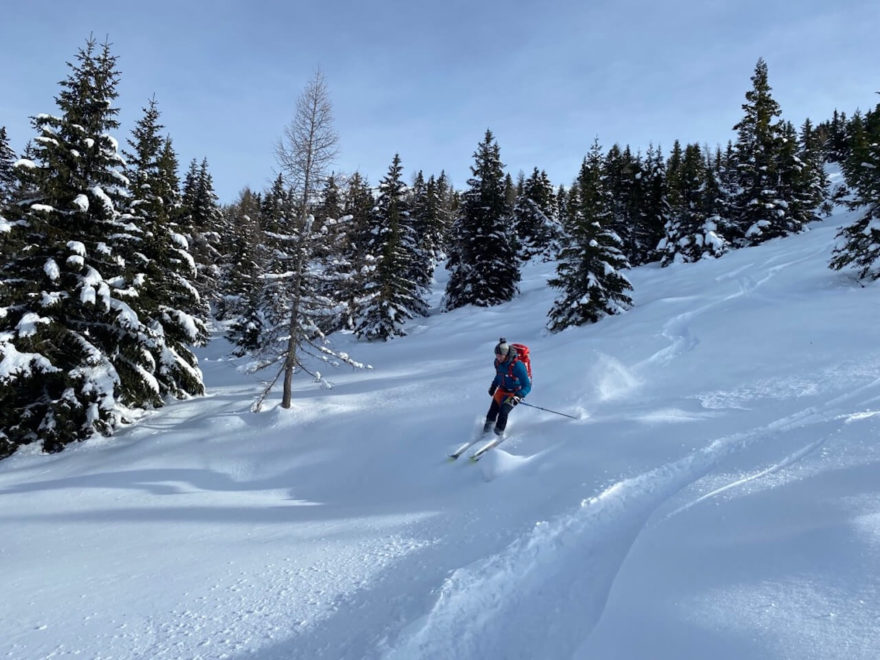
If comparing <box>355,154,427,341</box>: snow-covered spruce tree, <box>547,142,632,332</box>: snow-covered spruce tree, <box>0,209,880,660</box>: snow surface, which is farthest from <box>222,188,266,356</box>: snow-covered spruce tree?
<box>0,209,880,660</box>: snow surface

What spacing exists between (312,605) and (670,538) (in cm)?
365

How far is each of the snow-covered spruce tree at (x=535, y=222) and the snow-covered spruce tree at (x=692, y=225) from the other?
14.1 m

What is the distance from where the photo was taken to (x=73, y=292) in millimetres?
13844

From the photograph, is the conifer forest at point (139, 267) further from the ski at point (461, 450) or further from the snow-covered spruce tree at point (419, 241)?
the snow-covered spruce tree at point (419, 241)

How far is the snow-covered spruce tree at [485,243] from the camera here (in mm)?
30953

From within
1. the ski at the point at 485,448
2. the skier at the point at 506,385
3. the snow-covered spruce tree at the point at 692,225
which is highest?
the snow-covered spruce tree at the point at 692,225

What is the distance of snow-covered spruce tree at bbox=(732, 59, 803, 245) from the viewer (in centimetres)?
3127

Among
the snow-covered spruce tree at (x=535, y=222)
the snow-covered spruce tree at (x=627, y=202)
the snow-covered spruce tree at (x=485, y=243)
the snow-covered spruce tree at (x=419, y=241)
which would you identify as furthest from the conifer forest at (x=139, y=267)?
the snow-covered spruce tree at (x=535, y=222)

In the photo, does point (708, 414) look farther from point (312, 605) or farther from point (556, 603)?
point (312, 605)

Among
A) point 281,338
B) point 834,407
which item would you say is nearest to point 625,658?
point 834,407

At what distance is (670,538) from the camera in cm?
487

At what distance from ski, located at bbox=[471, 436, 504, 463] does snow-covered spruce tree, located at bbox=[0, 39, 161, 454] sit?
11.6m

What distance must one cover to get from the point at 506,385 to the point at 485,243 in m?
22.4

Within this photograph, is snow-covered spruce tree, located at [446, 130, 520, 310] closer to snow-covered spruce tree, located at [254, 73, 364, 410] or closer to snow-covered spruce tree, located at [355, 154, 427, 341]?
snow-covered spruce tree, located at [355, 154, 427, 341]
